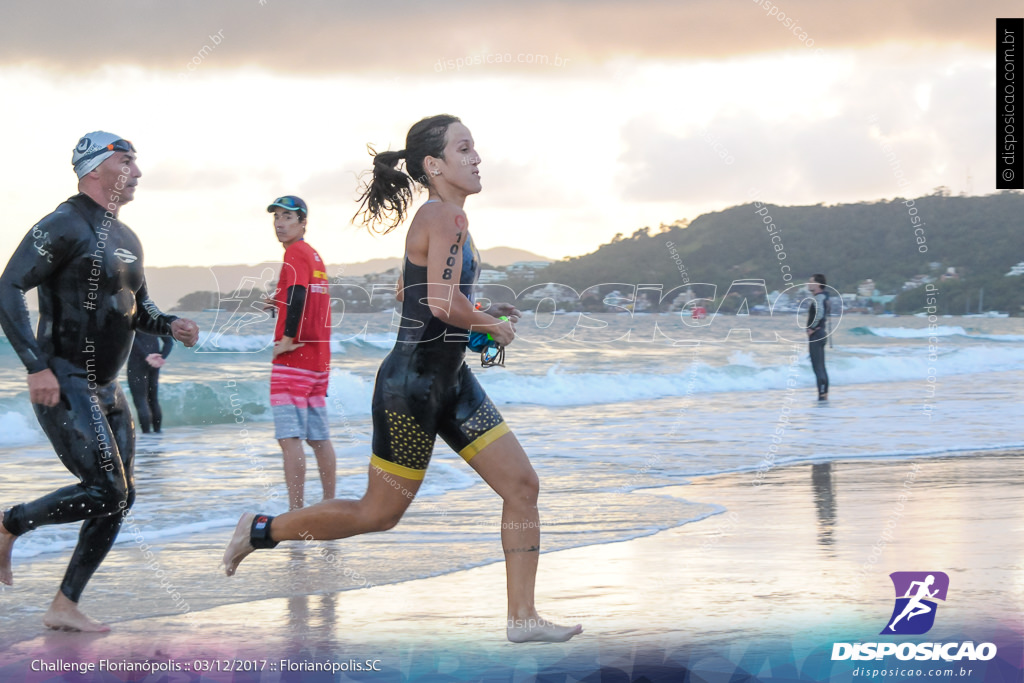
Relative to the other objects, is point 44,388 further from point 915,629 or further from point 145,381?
point 145,381

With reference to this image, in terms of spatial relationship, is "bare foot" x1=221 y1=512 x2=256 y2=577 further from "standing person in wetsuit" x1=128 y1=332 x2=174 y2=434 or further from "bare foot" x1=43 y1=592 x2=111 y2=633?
"standing person in wetsuit" x1=128 y1=332 x2=174 y2=434

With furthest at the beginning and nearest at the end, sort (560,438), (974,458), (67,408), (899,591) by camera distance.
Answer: (560,438) < (974,458) < (899,591) < (67,408)

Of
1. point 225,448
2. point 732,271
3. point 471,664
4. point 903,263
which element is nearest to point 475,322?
point 471,664

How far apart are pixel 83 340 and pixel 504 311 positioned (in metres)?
1.73

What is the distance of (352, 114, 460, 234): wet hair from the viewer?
450cm

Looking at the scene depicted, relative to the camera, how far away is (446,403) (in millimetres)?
4328

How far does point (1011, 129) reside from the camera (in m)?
8.62

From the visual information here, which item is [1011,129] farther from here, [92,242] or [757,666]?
[92,242]

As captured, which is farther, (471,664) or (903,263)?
(903,263)

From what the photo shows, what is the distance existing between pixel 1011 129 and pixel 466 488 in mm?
5149

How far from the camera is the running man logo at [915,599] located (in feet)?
14.5

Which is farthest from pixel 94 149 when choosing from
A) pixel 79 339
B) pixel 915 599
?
pixel 915 599

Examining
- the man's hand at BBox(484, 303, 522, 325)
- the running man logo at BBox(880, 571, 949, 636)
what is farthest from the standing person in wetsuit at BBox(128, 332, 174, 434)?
the running man logo at BBox(880, 571, 949, 636)

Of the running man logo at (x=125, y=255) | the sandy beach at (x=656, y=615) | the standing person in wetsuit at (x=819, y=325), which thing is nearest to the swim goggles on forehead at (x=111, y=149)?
the running man logo at (x=125, y=255)
